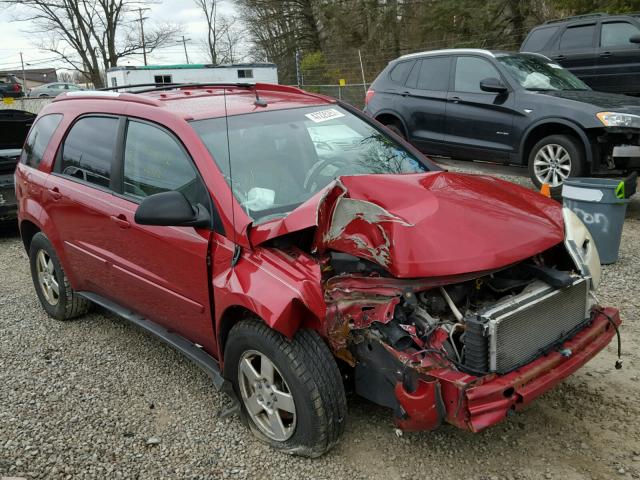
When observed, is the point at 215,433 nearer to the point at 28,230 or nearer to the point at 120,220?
the point at 120,220

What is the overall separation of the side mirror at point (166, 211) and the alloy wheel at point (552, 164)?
5.65m

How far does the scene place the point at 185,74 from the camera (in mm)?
17500

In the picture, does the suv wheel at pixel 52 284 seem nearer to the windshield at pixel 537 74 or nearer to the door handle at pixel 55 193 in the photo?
the door handle at pixel 55 193

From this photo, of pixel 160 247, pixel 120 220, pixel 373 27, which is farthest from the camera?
pixel 373 27

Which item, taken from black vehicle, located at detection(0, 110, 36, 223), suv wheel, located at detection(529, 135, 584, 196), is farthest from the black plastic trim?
suv wheel, located at detection(529, 135, 584, 196)

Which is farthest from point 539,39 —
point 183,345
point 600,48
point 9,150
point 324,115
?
point 183,345

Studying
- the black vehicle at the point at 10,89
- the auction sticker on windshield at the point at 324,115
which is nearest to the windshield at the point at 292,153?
the auction sticker on windshield at the point at 324,115

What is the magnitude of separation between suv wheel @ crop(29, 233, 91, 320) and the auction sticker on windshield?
7.76 feet

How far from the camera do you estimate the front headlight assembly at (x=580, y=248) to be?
2.97 metres

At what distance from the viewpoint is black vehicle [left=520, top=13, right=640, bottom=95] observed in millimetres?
9898

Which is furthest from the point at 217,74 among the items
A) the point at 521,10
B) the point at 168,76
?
the point at 521,10

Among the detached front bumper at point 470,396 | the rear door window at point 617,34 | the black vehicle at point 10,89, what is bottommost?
the detached front bumper at point 470,396

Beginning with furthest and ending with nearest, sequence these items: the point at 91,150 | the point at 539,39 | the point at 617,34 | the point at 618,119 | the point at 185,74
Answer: the point at 185,74
the point at 539,39
the point at 617,34
the point at 618,119
the point at 91,150

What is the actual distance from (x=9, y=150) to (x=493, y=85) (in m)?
6.63
